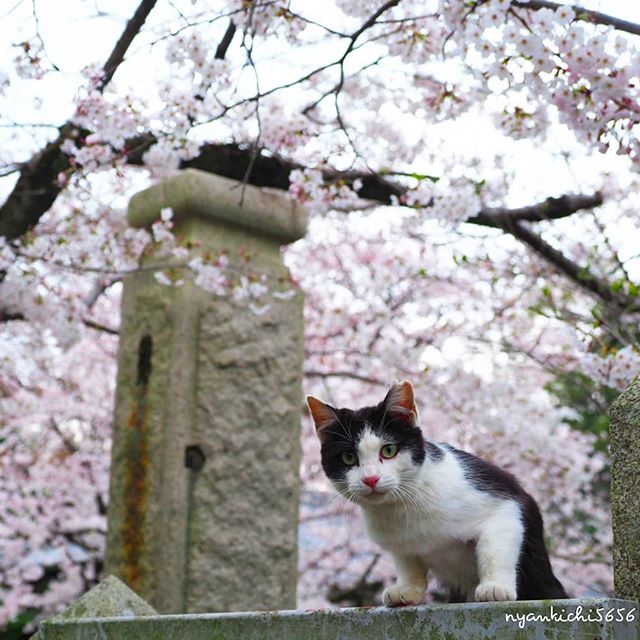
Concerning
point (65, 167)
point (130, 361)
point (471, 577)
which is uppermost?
point (65, 167)

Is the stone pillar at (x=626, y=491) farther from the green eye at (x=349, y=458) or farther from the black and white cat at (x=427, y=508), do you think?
the green eye at (x=349, y=458)

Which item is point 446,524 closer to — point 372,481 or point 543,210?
point 372,481

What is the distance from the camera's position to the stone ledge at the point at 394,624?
1334mm

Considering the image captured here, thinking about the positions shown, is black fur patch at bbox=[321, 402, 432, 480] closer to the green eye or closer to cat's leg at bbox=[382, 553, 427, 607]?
the green eye

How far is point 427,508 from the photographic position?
1952mm

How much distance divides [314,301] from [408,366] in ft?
3.69

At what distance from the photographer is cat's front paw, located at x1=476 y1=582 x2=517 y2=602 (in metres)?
1.74

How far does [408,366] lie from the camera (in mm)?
6117

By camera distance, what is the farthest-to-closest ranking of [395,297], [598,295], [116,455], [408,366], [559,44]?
[395,297], [408,366], [598,295], [116,455], [559,44]

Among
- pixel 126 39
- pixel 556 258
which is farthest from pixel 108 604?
pixel 556 258

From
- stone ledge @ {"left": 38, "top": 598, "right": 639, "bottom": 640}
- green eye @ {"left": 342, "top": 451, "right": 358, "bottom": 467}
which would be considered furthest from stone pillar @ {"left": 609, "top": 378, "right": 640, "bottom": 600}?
green eye @ {"left": 342, "top": 451, "right": 358, "bottom": 467}

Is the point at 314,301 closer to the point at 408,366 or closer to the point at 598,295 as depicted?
the point at 408,366

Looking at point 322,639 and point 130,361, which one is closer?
point 322,639

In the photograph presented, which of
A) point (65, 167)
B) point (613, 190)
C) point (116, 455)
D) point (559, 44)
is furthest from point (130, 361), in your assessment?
point (613, 190)
